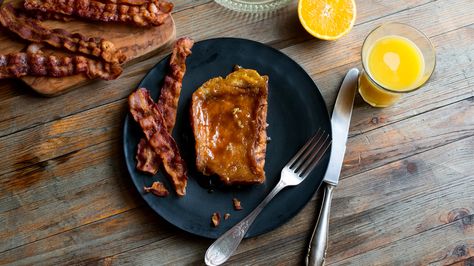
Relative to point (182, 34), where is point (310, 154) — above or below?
below

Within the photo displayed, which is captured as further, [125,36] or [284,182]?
[125,36]

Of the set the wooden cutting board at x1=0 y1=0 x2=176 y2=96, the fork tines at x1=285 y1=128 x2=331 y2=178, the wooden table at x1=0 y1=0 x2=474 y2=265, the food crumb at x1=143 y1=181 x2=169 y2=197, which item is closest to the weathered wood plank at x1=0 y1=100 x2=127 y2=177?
the wooden table at x1=0 y1=0 x2=474 y2=265

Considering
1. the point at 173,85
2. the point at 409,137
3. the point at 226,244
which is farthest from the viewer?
the point at 409,137

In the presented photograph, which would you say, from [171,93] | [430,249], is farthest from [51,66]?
[430,249]

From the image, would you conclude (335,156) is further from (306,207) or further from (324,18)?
(324,18)

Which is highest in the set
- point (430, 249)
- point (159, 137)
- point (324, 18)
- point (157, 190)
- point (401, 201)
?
point (324, 18)

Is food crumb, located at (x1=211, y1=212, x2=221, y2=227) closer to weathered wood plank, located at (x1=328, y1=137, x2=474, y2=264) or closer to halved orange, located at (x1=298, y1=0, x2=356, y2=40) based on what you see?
weathered wood plank, located at (x1=328, y1=137, x2=474, y2=264)

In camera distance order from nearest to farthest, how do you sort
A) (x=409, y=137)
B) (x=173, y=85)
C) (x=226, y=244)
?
(x=226, y=244), (x=173, y=85), (x=409, y=137)
